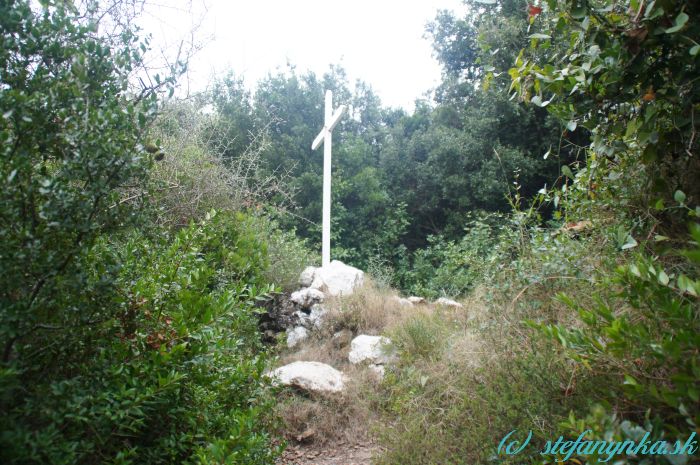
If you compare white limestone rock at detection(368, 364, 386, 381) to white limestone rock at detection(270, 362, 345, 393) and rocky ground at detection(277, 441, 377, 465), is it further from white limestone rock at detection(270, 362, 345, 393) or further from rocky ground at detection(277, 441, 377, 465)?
rocky ground at detection(277, 441, 377, 465)

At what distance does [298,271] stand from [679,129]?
510 cm

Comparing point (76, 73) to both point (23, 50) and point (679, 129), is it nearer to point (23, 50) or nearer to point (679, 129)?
point (23, 50)

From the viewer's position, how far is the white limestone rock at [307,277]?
6.32 meters

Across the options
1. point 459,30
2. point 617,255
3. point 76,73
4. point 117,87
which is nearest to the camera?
point 76,73

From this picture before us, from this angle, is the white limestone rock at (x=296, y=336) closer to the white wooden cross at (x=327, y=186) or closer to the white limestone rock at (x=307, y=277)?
the white limestone rock at (x=307, y=277)

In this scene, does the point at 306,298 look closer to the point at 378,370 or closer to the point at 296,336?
the point at 296,336

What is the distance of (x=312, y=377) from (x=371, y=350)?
852 mm

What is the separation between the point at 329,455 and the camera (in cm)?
310

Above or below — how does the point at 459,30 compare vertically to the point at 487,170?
above

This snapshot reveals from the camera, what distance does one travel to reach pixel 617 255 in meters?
2.34

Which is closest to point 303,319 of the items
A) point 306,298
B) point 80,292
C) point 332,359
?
point 306,298

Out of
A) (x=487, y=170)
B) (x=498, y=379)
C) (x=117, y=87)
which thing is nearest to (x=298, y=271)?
(x=498, y=379)

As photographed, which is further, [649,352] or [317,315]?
[317,315]

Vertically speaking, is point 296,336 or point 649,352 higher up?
point 649,352
